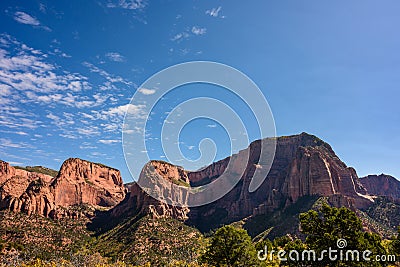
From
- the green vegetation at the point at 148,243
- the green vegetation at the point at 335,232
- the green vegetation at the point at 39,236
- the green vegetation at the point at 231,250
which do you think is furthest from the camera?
the green vegetation at the point at 39,236

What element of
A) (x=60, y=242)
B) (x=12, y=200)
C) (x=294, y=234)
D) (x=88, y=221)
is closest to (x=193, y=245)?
(x=294, y=234)

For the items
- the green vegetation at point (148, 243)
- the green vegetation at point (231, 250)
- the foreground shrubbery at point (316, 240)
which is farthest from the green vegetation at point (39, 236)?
the foreground shrubbery at point (316, 240)

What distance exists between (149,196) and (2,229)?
84945 mm

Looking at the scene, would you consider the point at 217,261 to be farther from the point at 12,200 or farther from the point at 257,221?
the point at 12,200

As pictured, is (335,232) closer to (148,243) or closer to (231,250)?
(231,250)

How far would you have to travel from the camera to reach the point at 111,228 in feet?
585

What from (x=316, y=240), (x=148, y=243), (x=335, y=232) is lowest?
(x=148, y=243)

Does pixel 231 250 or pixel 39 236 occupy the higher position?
pixel 231 250

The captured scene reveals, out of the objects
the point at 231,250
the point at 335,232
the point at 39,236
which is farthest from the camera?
the point at 39,236

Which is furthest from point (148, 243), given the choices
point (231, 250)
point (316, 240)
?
point (316, 240)

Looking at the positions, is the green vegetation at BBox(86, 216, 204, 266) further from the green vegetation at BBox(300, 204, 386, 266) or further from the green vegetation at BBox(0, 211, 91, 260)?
the green vegetation at BBox(300, 204, 386, 266)

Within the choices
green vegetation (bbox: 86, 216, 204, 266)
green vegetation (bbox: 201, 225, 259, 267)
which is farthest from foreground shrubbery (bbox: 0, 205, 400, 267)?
green vegetation (bbox: 86, 216, 204, 266)

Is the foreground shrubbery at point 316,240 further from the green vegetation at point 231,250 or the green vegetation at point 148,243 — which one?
the green vegetation at point 148,243

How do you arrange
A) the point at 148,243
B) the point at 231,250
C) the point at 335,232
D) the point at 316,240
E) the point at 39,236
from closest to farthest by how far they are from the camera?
the point at 335,232, the point at 316,240, the point at 231,250, the point at 148,243, the point at 39,236
